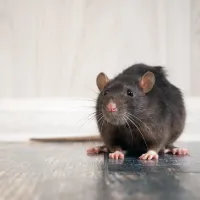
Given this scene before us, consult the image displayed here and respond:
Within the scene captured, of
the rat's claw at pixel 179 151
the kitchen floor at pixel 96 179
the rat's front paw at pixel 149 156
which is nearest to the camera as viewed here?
the kitchen floor at pixel 96 179

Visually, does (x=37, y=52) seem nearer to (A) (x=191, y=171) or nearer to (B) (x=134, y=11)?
(B) (x=134, y=11)

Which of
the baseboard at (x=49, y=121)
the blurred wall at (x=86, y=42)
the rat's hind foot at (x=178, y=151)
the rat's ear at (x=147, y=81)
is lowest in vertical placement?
Result: the rat's hind foot at (x=178, y=151)

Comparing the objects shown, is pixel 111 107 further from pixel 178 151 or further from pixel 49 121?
pixel 49 121

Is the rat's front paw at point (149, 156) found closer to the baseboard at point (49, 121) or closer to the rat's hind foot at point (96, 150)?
the rat's hind foot at point (96, 150)

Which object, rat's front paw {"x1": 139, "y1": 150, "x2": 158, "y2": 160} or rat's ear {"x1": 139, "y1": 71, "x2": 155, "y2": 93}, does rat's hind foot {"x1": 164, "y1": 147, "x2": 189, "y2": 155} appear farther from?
rat's ear {"x1": 139, "y1": 71, "x2": 155, "y2": 93}

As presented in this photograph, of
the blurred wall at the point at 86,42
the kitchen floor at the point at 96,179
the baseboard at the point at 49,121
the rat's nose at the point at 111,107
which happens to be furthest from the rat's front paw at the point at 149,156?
the blurred wall at the point at 86,42

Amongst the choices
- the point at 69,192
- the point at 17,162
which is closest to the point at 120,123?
the point at 17,162

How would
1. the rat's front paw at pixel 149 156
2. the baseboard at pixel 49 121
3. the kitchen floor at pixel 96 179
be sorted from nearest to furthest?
1. the kitchen floor at pixel 96 179
2. the rat's front paw at pixel 149 156
3. the baseboard at pixel 49 121
